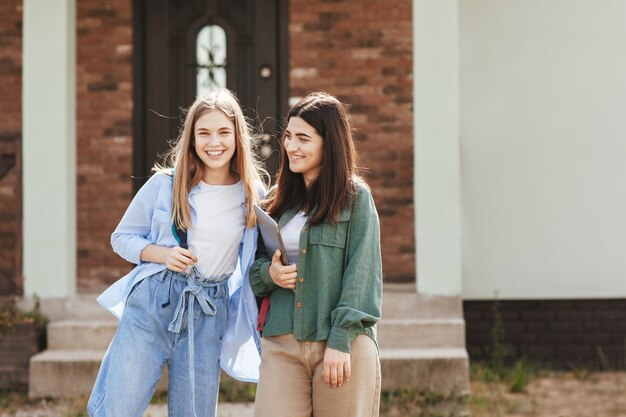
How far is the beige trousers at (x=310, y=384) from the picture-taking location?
9.33 feet

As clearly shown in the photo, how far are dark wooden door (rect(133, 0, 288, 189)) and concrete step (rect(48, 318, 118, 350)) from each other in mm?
1258

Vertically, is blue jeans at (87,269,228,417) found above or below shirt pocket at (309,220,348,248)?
below

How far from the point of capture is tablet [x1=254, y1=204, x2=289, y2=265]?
9.68ft

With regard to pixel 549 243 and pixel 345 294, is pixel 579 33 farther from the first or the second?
pixel 345 294

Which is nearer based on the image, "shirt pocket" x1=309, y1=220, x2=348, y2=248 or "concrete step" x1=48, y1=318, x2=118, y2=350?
"shirt pocket" x1=309, y1=220, x2=348, y2=248

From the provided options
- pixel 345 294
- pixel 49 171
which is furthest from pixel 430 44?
pixel 345 294

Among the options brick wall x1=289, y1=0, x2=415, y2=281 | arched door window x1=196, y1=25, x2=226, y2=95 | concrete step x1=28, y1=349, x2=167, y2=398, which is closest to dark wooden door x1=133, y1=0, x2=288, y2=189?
arched door window x1=196, y1=25, x2=226, y2=95

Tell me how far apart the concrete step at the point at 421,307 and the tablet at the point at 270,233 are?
116 inches

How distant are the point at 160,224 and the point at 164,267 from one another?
0.16 m

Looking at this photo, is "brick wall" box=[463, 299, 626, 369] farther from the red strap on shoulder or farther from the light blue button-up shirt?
the red strap on shoulder

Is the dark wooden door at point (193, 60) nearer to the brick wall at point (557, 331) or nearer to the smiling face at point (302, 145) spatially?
the brick wall at point (557, 331)

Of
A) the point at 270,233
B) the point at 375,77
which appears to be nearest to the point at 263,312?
the point at 270,233

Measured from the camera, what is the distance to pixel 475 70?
267 inches

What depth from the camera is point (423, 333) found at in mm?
5750
